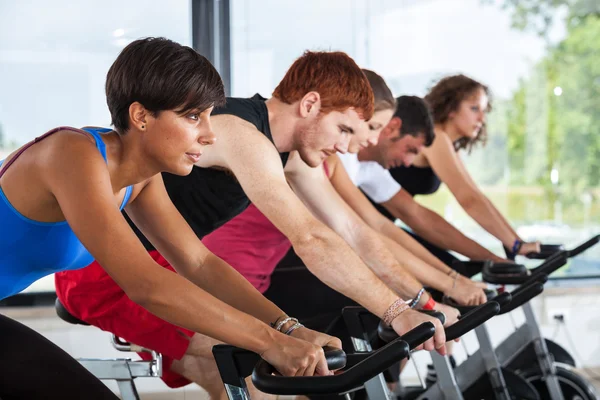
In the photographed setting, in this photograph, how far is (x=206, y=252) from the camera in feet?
5.96

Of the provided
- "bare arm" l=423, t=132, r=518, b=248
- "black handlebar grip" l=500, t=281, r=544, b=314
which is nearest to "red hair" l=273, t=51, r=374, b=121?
"black handlebar grip" l=500, t=281, r=544, b=314

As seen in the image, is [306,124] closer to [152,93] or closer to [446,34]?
[152,93]

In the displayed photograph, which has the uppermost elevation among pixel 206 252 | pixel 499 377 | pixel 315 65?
pixel 315 65

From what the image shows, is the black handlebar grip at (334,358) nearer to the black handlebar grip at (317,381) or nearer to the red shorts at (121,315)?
the black handlebar grip at (317,381)

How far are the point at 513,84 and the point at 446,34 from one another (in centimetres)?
54

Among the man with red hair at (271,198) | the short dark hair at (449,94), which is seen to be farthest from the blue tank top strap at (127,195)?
the short dark hair at (449,94)

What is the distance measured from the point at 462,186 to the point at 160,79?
2.58m

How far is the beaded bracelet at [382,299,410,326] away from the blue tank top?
Result: 2.19ft

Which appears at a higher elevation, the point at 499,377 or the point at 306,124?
the point at 306,124

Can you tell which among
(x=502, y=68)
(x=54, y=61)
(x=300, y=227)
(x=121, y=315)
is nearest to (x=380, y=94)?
(x=300, y=227)

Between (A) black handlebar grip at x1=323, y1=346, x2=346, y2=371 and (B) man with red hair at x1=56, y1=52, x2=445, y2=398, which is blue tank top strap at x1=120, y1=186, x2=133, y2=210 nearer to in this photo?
(B) man with red hair at x1=56, y1=52, x2=445, y2=398

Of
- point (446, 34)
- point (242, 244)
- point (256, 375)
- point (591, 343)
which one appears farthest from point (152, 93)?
point (591, 343)

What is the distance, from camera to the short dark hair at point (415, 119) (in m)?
3.31

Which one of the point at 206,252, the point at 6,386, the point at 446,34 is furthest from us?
the point at 446,34
